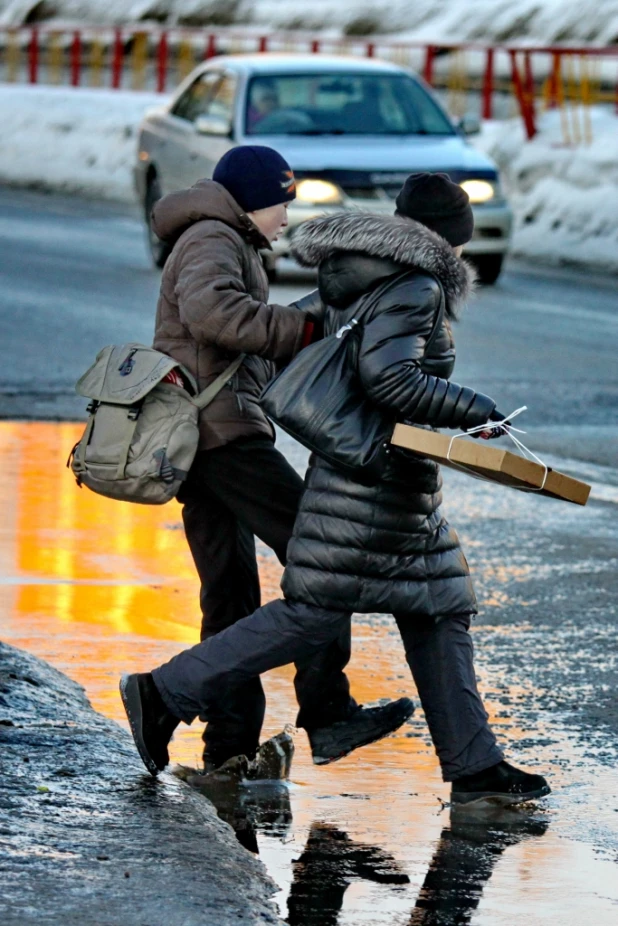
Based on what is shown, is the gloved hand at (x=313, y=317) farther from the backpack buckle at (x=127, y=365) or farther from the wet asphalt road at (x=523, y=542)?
the wet asphalt road at (x=523, y=542)

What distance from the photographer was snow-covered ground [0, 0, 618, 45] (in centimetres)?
3216

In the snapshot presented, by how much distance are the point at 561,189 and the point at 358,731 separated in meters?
15.9

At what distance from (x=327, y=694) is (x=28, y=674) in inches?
34.8

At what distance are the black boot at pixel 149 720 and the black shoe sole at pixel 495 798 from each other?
28.2 inches

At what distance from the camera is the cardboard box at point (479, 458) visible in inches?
174

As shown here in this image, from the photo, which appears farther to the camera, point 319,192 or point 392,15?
point 392,15

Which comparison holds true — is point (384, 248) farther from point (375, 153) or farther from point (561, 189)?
point (561, 189)

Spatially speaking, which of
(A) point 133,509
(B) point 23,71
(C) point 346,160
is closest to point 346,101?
(C) point 346,160

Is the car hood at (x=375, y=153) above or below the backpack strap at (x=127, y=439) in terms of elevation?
below

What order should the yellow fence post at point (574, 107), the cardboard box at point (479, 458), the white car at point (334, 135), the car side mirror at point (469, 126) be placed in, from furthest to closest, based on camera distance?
the yellow fence post at point (574, 107) < the car side mirror at point (469, 126) < the white car at point (334, 135) < the cardboard box at point (479, 458)

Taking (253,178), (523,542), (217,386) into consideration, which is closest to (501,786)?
(217,386)

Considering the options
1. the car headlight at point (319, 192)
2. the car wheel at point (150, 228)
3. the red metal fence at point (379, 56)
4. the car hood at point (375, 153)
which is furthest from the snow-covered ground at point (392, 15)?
the car headlight at point (319, 192)

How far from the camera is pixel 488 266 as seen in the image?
Answer: 1648 cm

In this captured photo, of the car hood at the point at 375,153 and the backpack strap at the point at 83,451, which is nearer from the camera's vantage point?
the backpack strap at the point at 83,451
